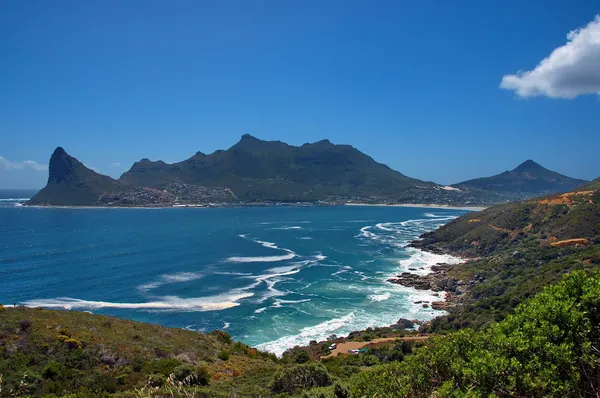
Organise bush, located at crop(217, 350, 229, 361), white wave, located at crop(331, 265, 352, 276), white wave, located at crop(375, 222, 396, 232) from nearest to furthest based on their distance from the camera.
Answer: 1. bush, located at crop(217, 350, 229, 361)
2. white wave, located at crop(331, 265, 352, 276)
3. white wave, located at crop(375, 222, 396, 232)

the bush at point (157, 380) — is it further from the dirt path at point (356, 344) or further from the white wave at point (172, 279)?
the white wave at point (172, 279)

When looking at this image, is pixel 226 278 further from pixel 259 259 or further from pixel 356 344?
pixel 356 344

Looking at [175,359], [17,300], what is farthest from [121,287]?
[175,359]

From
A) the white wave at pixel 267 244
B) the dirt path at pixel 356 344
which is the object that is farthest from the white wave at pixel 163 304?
the white wave at pixel 267 244

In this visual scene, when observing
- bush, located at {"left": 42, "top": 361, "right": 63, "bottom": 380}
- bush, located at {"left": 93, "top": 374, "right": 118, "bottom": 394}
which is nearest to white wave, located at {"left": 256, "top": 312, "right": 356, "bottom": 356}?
bush, located at {"left": 93, "top": 374, "right": 118, "bottom": 394}

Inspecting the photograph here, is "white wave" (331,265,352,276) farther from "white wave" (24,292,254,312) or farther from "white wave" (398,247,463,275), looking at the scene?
"white wave" (24,292,254,312)

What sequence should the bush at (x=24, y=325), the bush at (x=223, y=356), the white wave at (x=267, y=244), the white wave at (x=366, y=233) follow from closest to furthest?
the bush at (x=24, y=325)
the bush at (x=223, y=356)
the white wave at (x=267, y=244)
the white wave at (x=366, y=233)

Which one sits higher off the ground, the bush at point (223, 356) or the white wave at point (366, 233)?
the white wave at point (366, 233)

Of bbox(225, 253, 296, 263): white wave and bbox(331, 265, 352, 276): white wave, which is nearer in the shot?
bbox(331, 265, 352, 276): white wave
